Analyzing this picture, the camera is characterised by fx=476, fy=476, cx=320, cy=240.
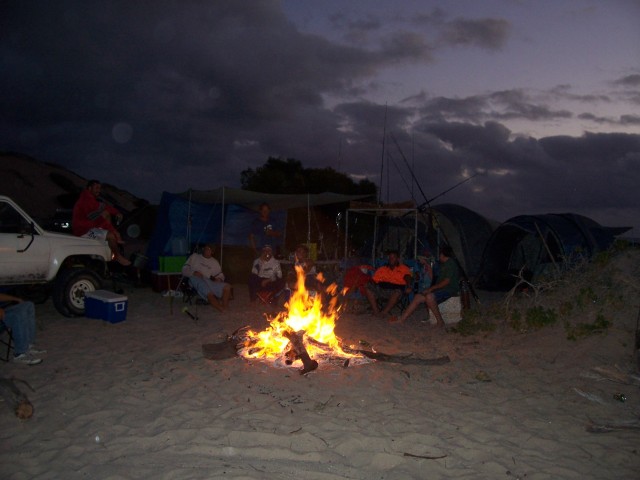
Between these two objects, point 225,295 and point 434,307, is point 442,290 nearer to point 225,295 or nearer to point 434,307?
point 434,307

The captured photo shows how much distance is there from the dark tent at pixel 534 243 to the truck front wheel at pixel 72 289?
829 cm

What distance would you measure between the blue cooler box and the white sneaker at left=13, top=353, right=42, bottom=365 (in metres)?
1.82

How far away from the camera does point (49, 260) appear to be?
7.21m

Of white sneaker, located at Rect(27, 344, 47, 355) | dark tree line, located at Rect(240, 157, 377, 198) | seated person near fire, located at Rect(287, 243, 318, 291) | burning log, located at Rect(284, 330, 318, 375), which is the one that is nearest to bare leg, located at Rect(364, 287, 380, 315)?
seated person near fire, located at Rect(287, 243, 318, 291)

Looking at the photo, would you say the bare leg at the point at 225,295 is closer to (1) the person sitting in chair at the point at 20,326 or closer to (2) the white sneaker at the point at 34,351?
(2) the white sneaker at the point at 34,351

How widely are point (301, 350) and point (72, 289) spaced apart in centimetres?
424

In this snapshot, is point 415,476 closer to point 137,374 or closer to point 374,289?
point 137,374

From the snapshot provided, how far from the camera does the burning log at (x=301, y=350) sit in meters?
5.05

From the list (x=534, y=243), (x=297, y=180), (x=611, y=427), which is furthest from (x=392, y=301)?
(x=297, y=180)

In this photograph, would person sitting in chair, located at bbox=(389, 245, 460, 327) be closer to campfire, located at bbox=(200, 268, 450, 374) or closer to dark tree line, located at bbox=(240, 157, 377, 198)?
campfire, located at bbox=(200, 268, 450, 374)

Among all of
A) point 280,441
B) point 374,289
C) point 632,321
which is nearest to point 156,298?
point 374,289

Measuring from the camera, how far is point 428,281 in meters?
8.48

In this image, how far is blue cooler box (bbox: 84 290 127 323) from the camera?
6977 millimetres

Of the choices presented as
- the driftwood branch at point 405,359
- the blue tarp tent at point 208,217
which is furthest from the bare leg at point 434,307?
the blue tarp tent at point 208,217
